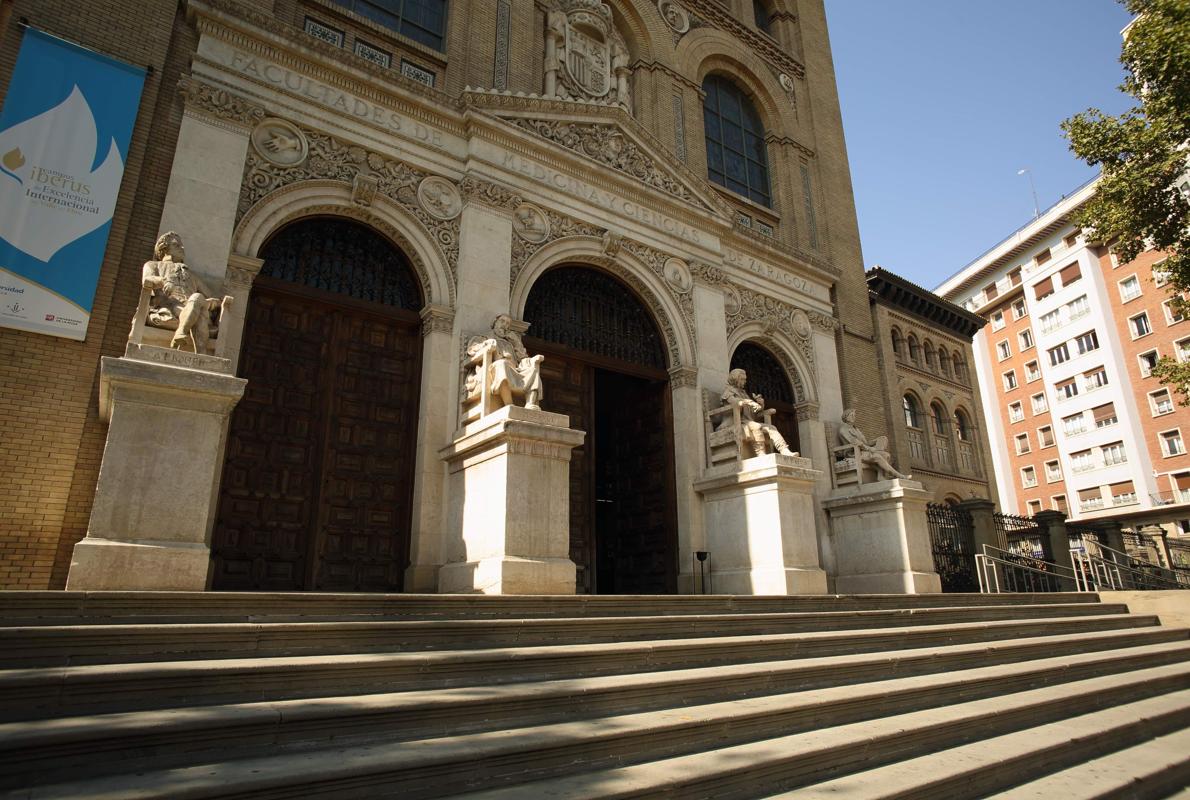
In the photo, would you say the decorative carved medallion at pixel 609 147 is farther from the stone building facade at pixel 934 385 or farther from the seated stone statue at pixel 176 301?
the stone building facade at pixel 934 385

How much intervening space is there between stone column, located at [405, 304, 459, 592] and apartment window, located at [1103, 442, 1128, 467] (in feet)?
150

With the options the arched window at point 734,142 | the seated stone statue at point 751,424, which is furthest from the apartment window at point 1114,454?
the seated stone statue at point 751,424

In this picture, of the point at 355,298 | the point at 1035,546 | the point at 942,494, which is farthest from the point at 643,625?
the point at 1035,546

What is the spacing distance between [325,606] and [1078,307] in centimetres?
5303

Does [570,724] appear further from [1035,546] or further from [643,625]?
[1035,546]

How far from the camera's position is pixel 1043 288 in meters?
49.2

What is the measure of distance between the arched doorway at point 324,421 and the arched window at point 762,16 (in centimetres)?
1783

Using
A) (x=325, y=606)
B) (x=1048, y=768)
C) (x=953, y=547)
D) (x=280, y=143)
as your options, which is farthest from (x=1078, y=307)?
(x=325, y=606)

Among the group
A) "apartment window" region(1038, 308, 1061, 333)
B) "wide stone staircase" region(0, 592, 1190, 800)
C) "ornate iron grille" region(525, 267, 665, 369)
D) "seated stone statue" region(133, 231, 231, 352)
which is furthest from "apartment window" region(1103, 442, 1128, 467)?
"seated stone statue" region(133, 231, 231, 352)

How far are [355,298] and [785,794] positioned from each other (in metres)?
9.54

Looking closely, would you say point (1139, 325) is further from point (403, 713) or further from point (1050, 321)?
point (403, 713)

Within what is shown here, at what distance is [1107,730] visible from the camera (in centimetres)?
608

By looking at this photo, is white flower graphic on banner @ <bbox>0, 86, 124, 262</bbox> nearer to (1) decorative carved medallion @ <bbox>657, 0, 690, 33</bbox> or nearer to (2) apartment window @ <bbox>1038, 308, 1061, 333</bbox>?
(1) decorative carved medallion @ <bbox>657, 0, 690, 33</bbox>

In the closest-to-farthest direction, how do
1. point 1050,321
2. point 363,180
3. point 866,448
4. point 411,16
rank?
point 363,180 → point 411,16 → point 866,448 → point 1050,321
